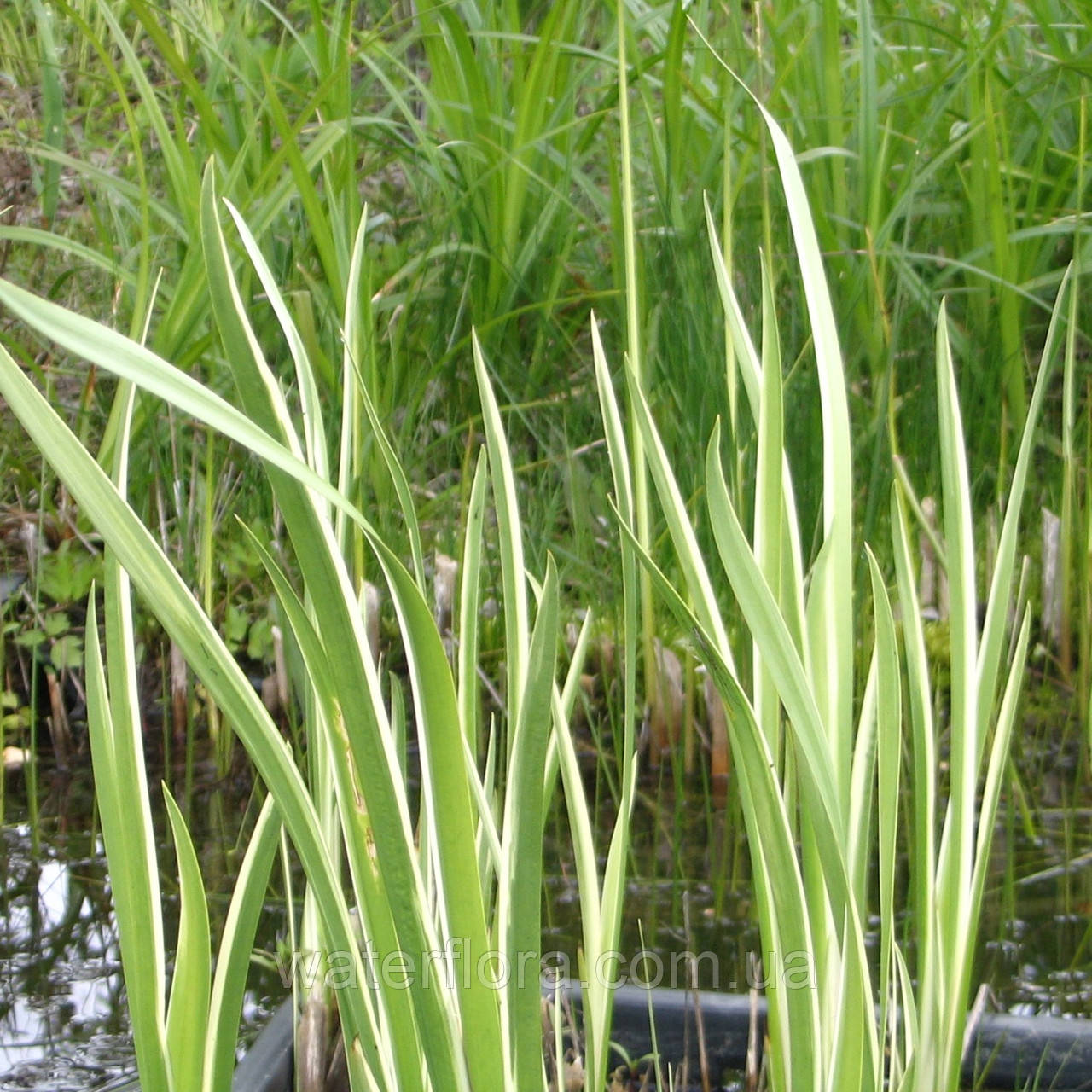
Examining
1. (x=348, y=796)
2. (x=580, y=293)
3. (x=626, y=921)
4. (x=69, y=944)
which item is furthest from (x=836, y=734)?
(x=580, y=293)

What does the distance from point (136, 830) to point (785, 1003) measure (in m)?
0.37

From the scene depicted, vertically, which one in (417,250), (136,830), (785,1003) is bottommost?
(785,1003)

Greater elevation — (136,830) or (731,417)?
(731,417)

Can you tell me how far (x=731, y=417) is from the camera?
3.13ft

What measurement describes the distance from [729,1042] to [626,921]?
1.10 feet

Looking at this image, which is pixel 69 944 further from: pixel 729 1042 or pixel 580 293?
pixel 580 293

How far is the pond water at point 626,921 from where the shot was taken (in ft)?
3.57

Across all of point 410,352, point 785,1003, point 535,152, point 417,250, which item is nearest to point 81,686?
point 410,352

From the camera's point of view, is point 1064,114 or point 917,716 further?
point 1064,114

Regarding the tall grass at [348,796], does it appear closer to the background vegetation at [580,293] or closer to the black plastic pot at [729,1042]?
the black plastic pot at [729,1042]

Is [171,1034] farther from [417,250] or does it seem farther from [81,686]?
[417,250]

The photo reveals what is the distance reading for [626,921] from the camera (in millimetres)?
1266

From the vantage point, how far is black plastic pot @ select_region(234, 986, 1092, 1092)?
876 millimetres

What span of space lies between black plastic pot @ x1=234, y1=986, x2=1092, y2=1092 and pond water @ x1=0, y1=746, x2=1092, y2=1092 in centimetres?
5
